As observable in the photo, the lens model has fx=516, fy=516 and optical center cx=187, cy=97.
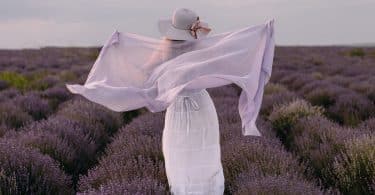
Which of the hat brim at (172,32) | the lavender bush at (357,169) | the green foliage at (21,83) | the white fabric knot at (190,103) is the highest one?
the hat brim at (172,32)

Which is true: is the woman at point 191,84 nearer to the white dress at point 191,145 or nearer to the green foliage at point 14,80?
the white dress at point 191,145

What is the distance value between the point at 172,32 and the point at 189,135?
0.68 m

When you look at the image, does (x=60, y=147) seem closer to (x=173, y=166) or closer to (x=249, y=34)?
(x=173, y=166)

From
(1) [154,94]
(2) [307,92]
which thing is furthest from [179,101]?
Answer: (2) [307,92]

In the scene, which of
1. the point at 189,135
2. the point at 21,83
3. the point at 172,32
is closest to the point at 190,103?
the point at 189,135

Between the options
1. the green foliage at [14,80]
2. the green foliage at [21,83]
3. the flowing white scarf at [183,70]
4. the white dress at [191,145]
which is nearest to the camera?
the flowing white scarf at [183,70]

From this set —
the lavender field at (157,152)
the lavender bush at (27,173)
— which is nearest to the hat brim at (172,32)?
the lavender field at (157,152)

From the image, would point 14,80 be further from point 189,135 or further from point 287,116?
point 189,135

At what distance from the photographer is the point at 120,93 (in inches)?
125

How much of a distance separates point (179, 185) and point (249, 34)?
1.07 m

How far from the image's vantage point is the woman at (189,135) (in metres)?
3.27

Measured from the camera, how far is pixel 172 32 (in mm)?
3375

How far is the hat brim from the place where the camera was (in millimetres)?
3355

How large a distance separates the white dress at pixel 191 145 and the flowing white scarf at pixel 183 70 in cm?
19
